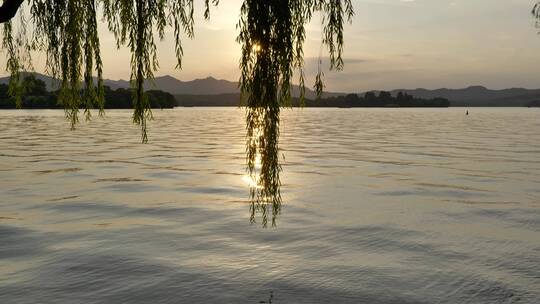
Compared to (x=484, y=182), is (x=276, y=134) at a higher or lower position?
higher

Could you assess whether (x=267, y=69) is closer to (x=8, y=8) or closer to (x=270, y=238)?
(x=8, y=8)

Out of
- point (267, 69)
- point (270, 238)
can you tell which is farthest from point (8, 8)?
point (270, 238)

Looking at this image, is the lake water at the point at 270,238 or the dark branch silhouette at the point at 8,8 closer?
the dark branch silhouette at the point at 8,8

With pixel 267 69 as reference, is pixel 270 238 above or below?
below

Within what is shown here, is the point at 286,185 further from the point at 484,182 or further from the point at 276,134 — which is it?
the point at 276,134

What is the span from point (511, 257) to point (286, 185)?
849 centimetres

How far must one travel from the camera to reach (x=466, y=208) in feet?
40.2

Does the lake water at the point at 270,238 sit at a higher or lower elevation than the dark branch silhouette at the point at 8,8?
lower

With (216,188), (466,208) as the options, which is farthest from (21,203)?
(466,208)

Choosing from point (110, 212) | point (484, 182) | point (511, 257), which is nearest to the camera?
point (511, 257)

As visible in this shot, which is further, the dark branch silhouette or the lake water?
the lake water

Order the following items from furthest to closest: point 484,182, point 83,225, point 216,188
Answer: point 484,182 → point 216,188 → point 83,225

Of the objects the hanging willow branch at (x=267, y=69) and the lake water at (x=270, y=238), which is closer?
the hanging willow branch at (x=267, y=69)

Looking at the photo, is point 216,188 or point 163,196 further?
point 216,188
